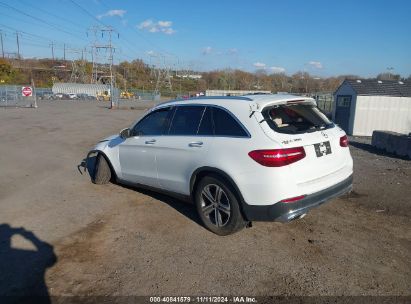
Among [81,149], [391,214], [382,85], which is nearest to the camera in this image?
[391,214]

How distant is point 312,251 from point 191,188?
1.72 metres

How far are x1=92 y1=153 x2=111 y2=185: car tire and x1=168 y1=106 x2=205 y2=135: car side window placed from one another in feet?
6.82

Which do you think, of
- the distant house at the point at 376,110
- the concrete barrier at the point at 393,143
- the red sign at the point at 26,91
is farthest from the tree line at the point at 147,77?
the concrete barrier at the point at 393,143

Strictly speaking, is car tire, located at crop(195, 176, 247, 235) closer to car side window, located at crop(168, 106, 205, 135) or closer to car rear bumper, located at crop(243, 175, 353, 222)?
car rear bumper, located at crop(243, 175, 353, 222)

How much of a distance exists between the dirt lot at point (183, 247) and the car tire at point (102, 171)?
203 mm

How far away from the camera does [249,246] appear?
4.17 meters

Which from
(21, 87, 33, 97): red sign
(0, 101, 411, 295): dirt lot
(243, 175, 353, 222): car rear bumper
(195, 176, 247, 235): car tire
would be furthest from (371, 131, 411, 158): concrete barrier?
(21, 87, 33, 97): red sign

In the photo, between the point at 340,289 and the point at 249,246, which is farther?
the point at 249,246

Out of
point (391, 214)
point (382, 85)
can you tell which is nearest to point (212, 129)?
point (391, 214)

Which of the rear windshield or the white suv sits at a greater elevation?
the rear windshield

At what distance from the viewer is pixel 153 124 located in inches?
221

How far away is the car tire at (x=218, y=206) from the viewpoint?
420 centimetres

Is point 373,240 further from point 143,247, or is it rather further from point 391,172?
point 391,172

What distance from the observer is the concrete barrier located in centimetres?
1086
